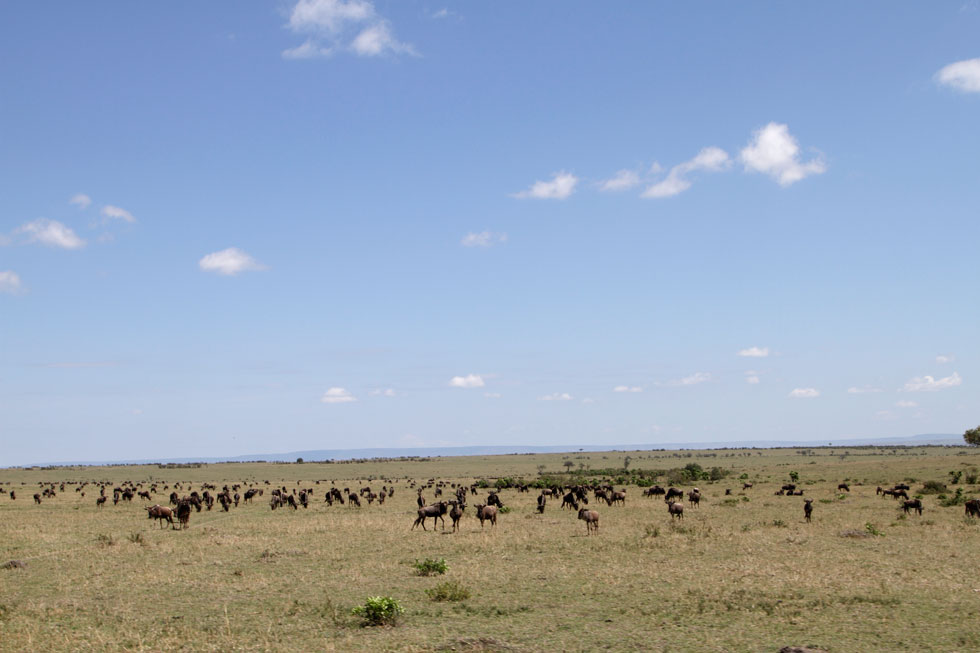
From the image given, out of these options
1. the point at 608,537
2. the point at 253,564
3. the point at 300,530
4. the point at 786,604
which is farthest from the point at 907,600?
the point at 300,530

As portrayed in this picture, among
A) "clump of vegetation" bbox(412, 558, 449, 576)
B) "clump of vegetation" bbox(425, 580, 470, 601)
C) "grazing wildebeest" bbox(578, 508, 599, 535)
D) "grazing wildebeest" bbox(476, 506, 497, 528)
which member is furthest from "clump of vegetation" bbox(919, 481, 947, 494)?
"clump of vegetation" bbox(425, 580, 470, 601)

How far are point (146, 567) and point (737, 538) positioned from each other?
2132 centimetres

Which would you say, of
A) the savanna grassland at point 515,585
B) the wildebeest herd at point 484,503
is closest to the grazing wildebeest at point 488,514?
the wildebeest herd at point 484,503

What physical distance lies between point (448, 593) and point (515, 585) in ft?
7.24

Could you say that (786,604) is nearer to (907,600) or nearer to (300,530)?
(907,600)

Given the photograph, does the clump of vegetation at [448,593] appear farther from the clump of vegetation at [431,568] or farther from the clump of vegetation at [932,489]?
the clump of vegetation at [932,489]

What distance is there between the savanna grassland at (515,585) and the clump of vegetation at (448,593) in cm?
33

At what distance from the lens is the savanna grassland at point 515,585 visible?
14.7 m

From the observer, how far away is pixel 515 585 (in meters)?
19.7

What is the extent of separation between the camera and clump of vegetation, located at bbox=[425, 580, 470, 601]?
1816 cm

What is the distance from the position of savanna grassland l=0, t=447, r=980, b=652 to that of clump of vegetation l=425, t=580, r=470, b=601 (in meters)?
0.33

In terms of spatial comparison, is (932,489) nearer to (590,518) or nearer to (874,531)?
(874,531)

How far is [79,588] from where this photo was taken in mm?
20234

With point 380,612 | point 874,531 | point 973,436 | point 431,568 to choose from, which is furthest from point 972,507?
point 973,436
